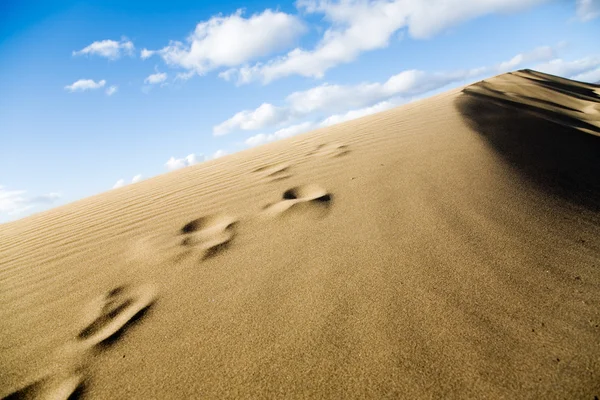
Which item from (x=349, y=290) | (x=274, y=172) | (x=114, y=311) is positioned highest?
(x=274, y=172)

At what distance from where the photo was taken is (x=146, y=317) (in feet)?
4.85

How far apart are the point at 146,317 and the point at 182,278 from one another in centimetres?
30

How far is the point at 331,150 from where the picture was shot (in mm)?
4070

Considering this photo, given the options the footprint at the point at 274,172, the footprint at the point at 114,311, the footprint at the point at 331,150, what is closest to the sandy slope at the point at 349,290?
the footprint at the point at 114,311

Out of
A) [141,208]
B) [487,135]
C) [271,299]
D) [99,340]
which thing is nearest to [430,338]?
[271,299]

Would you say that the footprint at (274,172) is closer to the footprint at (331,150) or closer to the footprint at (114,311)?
the footprint at (331,150)

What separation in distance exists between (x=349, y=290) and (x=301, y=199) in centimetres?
125

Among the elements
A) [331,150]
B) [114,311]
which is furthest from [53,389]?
[331,150]

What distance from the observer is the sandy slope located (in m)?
1.04

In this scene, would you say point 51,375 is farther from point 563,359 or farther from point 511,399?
point 563,359

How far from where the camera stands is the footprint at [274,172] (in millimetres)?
3378

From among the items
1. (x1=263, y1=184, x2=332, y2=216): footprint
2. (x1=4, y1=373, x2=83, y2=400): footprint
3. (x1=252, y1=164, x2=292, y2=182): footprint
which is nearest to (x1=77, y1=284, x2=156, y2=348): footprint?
(x1=4, y1=373, x2=83, y2=400): footprint

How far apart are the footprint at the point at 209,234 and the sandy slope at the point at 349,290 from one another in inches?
0.8

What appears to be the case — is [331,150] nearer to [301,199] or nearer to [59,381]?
[301,199]
